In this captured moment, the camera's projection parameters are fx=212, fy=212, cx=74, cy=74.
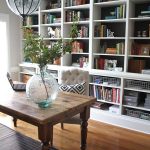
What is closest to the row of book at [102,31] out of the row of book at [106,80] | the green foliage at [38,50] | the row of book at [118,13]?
the row of book at [118,13]

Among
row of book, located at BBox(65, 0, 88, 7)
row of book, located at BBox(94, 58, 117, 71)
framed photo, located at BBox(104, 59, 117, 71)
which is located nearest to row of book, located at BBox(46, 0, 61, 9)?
row of book, located at BBox(65, 0, 88, 7)

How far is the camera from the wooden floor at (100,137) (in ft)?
9.30

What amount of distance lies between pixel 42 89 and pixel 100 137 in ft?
4.91

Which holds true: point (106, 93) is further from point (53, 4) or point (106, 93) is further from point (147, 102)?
point (53, 4)

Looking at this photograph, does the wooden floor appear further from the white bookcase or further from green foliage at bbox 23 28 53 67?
green foliage at bbox 23 28 53 67

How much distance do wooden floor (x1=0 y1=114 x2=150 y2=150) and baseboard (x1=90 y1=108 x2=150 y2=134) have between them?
9 cm

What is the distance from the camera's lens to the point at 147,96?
3256 millimetres

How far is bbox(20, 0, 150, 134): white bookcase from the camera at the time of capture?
3311 millimetres

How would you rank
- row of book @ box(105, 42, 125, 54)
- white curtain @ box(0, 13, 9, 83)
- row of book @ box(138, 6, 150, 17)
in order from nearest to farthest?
row of book @ box(138, 6, 150, 17) → row of book @ box(105, 42, 125, 54) → white curtain @ box(0, 13, 9, 83)

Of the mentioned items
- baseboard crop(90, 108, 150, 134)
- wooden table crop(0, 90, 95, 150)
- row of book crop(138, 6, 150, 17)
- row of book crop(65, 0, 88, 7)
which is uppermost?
row of book crop(65, 0, 88, 7)

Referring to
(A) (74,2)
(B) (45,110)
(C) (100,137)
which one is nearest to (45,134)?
(B) (45,110)

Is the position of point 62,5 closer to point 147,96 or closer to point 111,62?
point 111,62

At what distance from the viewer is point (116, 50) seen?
3.58 meters

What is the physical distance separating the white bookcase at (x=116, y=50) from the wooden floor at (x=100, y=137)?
0.21m
